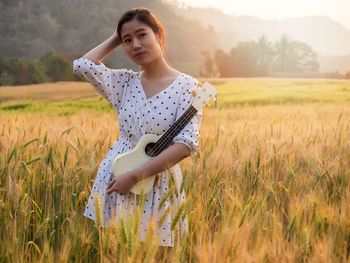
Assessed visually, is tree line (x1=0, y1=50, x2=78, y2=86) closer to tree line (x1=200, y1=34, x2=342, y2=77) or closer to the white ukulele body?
tree line (x1=200, y1=34, x2=342, y2=77)

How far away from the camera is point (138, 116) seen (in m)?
1.46

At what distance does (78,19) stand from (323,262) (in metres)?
69.6

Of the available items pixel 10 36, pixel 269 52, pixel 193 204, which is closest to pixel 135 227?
pixel 193 204

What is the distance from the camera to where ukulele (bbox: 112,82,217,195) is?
1.32m

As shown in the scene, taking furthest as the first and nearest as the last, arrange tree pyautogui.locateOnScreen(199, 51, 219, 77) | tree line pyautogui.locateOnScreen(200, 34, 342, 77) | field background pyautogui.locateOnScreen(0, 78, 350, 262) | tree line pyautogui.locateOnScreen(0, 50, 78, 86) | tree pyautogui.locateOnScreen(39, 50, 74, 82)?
1. tree line pyautogui.locateOnScreen(200, 34, 342, 77)
2. tree pyautogui.locateOnScreen(199, 51, 219, 77)
3. tree pyautogui.locateOnScreen(39, 50, 74, 82)
4. tree line pyautogui.locateOnScreen(0, 50, 78, 86)
5. field background pyautogui.locateOnScreen(0, 78, 350, 262)

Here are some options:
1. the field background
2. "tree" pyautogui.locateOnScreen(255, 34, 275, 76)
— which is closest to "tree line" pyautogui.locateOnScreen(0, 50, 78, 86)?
"tree" pyautogui.locateOnScreen(255, 34, 275, 76)

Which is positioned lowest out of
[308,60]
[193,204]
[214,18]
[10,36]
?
[193,204]

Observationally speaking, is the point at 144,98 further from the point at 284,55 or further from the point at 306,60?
the point at 284,55

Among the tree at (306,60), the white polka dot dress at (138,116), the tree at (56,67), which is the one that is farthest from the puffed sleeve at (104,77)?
the tree at (306,60)

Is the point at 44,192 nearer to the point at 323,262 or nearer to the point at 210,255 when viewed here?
the point at 210,255

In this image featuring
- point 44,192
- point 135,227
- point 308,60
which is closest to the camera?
point 135,227

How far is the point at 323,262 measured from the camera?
2.74ft

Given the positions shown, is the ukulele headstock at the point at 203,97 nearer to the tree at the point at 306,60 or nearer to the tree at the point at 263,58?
the tree at the point at 263,58

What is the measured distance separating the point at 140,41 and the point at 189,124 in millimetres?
390
